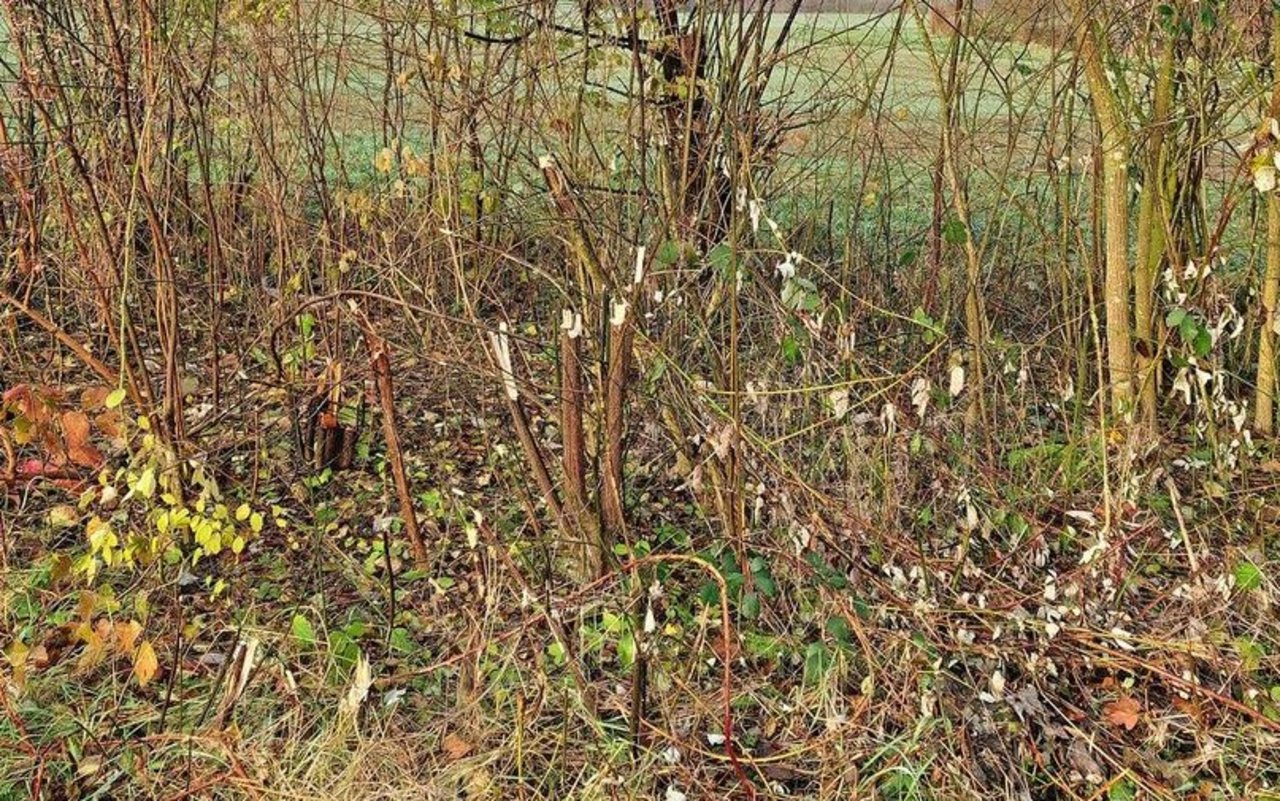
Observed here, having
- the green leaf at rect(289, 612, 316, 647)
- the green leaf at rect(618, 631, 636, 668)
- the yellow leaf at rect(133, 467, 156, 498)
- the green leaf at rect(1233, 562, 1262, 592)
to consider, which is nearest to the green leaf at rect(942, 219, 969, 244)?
the green leaf at rect(1233, 562, 1262, 592)

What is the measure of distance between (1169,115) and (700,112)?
1574 millimetres

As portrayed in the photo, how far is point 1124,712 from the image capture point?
309 cm

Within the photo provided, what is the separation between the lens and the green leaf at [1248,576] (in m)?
3.23

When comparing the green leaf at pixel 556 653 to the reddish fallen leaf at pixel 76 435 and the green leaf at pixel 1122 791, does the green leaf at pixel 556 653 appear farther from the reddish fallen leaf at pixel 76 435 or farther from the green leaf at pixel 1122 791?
the reddish fallen leaf at pixel 76 435

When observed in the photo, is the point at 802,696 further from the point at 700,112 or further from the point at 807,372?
the point at 700,112

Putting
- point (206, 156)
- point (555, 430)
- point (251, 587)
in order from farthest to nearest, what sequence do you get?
point (206, 156) → point (555, 430) → point (251, 587)

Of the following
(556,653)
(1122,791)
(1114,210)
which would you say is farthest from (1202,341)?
(556,653)

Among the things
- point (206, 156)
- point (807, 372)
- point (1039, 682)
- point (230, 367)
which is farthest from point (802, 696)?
point (206, 156)

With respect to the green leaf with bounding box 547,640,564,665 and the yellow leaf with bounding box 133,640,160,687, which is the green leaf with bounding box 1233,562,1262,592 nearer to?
the green leaf with bounding box 547,640,564,665

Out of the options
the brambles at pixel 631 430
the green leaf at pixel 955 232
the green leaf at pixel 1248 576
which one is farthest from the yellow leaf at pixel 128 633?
the green leaf at pixel 1248 576

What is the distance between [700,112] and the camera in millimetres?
3984

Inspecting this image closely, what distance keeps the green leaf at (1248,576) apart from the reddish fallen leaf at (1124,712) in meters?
0.46

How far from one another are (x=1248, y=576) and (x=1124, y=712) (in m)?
0.53

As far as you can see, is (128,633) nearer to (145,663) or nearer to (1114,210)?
(145,663)
